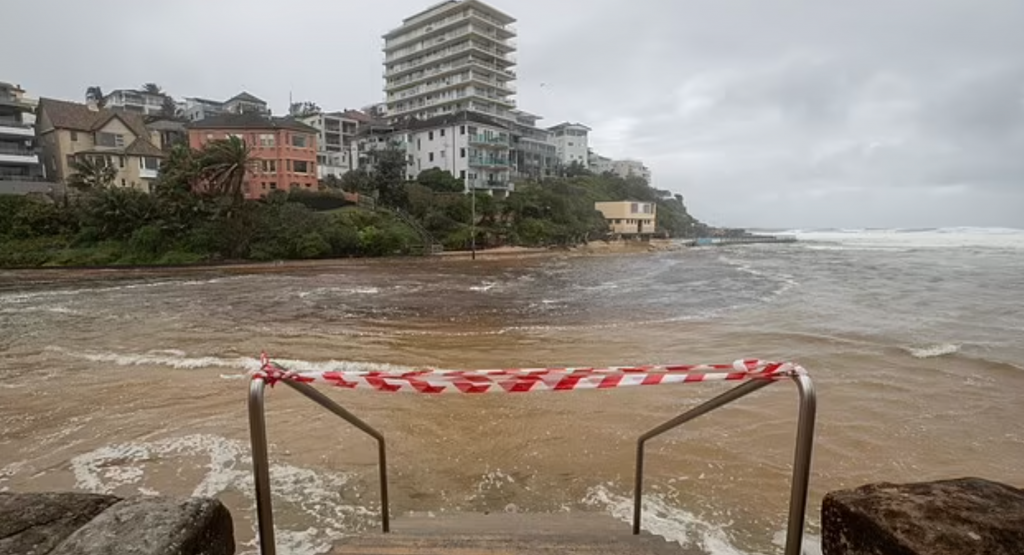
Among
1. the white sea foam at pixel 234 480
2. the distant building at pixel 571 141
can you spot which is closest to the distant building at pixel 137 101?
the distant building at pixel 571 141

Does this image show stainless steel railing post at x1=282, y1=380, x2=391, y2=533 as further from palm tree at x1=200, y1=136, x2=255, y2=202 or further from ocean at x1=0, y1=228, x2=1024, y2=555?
palm tree at x1=200, y1=136, x2=255, y2=202

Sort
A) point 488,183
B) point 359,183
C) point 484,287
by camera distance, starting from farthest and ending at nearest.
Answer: point 488,183 < point 359,183 < point 484,287

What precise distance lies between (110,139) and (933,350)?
178 feet

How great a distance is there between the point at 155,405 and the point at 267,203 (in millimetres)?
34118

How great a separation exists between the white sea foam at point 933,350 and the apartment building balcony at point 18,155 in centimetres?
5583

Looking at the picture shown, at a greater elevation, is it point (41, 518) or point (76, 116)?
point (76, 116)

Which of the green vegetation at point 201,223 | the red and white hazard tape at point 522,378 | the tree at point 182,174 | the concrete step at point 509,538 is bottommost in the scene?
the concrete step at point 509,538

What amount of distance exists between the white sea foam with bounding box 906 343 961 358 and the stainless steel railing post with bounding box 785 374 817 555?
9.49 m

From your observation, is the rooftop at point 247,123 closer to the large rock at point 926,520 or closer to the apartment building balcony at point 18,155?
the apartment building balcony at point 18,155

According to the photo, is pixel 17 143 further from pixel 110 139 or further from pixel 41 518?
pixel 41 518

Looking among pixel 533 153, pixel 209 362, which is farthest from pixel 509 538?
pixel 533 153

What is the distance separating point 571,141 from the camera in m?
82.7

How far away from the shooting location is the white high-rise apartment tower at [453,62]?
69250 millimetres

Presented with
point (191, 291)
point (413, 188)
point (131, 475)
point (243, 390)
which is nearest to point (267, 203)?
point (413, 188)
